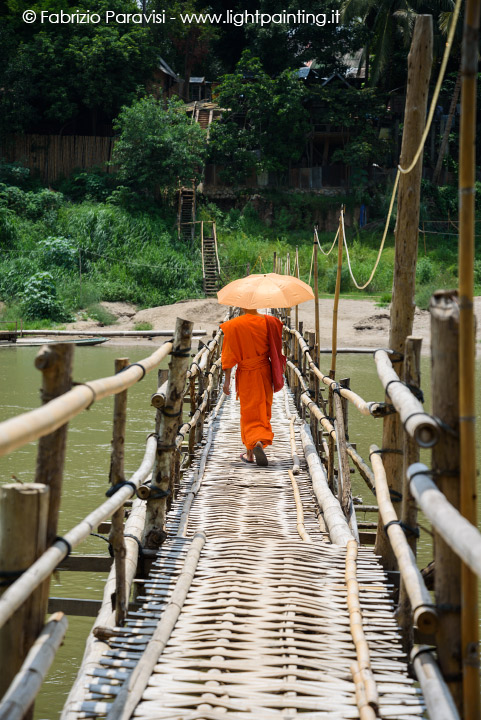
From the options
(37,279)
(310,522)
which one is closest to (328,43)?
(37,279)

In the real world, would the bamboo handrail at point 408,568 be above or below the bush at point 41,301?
below

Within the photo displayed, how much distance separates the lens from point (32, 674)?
1.74 m

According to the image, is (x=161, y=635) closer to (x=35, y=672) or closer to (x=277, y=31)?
(x=35, y=672)

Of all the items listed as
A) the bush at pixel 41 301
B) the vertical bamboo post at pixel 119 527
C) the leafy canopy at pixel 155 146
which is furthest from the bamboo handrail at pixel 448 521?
the leafy canopy at pixel 155 146

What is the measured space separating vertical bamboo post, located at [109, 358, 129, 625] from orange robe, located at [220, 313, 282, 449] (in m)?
2.76

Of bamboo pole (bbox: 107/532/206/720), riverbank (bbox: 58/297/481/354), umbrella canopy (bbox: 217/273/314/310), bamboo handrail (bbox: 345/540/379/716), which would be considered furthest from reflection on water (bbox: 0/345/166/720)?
riverbank (bbox: 58/297/481/354)

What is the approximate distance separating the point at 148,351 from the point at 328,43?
14722 mm

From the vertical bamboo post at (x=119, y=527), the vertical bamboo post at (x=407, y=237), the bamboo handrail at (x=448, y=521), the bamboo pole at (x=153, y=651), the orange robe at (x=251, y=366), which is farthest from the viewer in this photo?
the orange robe at (x=251, y=366)

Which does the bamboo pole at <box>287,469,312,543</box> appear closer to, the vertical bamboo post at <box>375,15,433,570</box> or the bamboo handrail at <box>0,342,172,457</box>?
the vertical bamboo post at <box>375,15,433,570</box>

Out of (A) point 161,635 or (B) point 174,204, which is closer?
→ (A) point 161,635

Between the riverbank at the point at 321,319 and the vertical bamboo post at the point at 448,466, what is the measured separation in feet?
56.8

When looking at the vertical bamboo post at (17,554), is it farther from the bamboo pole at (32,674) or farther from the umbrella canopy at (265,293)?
the umbrella canopy at (265,293)

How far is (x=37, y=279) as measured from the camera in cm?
2159

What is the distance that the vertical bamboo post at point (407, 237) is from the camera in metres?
3.46
